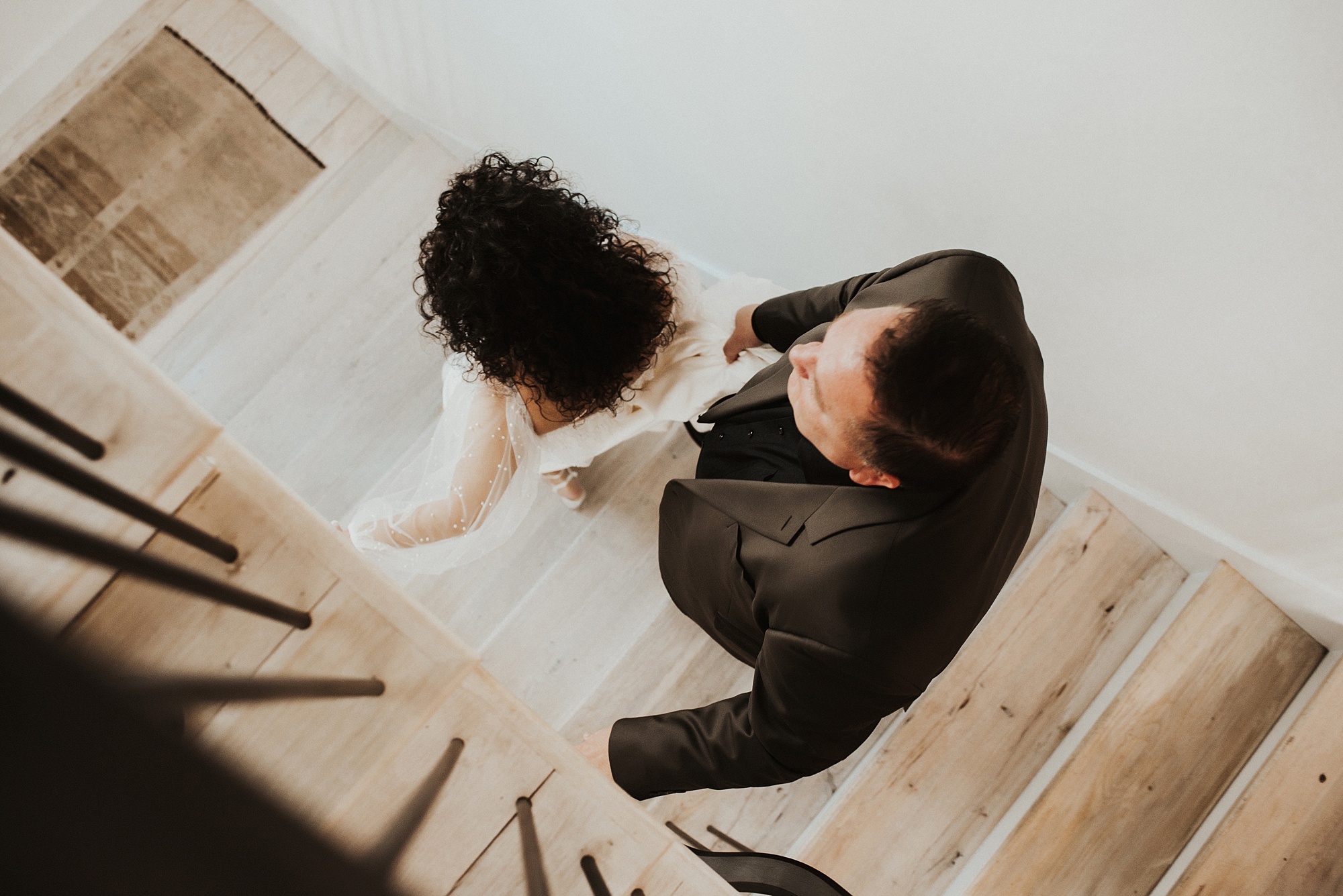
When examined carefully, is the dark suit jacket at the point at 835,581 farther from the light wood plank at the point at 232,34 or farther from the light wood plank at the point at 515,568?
the light wood plank at the point at 232,34

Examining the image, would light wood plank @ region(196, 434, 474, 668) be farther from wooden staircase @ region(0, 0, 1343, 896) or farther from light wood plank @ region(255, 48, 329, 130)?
light wood plank @ region(255, 48, 329, 130)

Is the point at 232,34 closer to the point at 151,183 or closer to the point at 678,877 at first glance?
the point at 151,183

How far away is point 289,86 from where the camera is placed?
2.61 meters

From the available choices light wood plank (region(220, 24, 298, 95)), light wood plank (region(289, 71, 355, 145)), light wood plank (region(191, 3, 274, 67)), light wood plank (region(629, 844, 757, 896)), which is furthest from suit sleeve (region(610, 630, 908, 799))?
light wood plank (region(191, 3, 274, 67))

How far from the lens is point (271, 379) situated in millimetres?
2215

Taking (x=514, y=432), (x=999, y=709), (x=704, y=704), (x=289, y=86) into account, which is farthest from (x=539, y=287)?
(x=289, y=86)

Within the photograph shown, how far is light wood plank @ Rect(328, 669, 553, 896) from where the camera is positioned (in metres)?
0.77

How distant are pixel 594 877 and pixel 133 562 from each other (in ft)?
1.93

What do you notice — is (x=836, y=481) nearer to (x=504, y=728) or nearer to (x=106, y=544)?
(x=504, y=728)

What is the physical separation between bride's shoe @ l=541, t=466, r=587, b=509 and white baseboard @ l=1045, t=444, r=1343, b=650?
4.08 feet

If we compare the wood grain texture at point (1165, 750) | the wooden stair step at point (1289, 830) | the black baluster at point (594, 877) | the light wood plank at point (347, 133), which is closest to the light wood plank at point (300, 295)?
the light wood plank at point (347, 133)

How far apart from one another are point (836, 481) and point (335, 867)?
98cm

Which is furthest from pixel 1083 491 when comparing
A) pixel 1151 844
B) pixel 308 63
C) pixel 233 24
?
pixel 233 24

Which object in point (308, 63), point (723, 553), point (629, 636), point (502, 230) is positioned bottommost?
point (629, 636)
